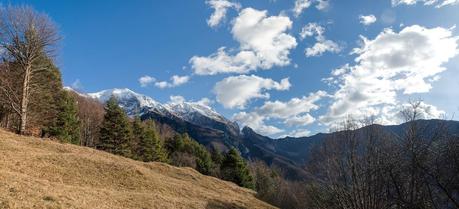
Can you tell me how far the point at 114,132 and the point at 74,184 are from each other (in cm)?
4192

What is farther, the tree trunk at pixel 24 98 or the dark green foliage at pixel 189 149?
the dark green foliage at pixel 189 149

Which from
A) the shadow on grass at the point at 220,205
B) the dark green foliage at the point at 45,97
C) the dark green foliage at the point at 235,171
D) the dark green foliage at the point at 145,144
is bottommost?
the shadow on grass at the point at 220,205

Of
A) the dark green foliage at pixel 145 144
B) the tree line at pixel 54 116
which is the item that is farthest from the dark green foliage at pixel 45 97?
the dark green foliage at pixel 145 144

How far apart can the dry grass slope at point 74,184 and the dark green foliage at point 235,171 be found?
40739 millimetres

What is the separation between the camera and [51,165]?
1110 inches

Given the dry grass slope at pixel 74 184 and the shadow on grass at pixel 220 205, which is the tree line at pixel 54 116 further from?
the shadow on grass at pixel 220 205

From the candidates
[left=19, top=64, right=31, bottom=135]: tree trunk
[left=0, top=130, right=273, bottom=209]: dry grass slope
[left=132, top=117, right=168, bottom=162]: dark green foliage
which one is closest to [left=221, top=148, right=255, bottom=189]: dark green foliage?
[left=132, top=117, right=168, bottom=162]: dark green foliage

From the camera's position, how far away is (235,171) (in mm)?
81000

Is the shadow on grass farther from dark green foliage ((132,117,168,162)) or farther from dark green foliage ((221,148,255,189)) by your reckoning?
dark green foliage ((221,148,255,189))

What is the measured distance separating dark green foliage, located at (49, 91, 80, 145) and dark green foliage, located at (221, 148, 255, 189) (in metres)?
33.1

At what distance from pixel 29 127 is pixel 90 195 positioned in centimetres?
3399

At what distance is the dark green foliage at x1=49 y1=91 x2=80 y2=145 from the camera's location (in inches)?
2148

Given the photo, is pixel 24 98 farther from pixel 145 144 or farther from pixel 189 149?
pixel 189 149

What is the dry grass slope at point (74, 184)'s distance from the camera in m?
17.9
